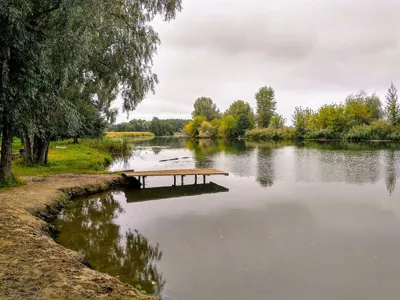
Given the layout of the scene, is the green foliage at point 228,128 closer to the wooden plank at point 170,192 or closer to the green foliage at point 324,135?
the green foliage at point 324,135

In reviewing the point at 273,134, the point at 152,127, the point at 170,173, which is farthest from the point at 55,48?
the point at 152,127

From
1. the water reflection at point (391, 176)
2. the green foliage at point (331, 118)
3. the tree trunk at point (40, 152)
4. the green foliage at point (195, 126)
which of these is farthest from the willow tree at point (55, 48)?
the green foliage at point (195, 126)

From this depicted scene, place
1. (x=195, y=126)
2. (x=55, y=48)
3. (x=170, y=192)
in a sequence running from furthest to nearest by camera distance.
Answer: (x=195, y=126), (x=170, y=192), (x=55, y=48)

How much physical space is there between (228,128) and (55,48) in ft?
257

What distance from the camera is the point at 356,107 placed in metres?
68.5

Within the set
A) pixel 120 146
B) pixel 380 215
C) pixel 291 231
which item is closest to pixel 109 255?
pixel 291 231

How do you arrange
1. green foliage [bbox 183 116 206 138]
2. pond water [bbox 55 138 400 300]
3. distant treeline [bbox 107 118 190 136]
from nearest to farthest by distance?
pond water [bbox 55 138 400 300] < green foliage [bbox 183 116 206 138] < distant treeline [bbox 107 118 190 136]

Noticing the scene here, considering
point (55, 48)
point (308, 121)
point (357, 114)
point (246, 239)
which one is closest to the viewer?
point (246, 239)

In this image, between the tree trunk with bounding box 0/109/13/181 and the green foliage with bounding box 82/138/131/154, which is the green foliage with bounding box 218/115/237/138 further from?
the tree trunk with bounding box 0/109/13/181

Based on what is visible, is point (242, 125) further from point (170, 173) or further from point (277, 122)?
point (170, 173)

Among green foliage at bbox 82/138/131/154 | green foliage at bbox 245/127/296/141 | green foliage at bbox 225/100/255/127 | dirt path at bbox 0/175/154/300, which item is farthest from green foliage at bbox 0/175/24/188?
green foliage at bbox 225/100/255/127

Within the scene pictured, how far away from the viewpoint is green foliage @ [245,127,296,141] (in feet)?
243

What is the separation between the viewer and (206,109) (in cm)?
10900

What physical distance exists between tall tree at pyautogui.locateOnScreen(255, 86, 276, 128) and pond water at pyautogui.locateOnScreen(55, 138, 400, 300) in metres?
72.5
